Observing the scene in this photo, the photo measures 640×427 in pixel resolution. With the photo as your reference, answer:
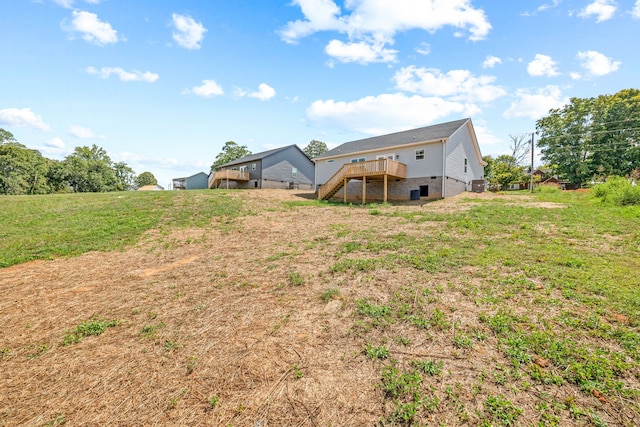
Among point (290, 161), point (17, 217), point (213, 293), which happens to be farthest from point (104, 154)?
point (213, 293)

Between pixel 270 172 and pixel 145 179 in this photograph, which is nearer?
pixel 270 172

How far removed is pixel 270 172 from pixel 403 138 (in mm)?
15825

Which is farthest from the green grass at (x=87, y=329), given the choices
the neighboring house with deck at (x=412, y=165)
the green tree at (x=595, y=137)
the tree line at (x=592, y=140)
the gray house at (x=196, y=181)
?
the green tree at (x=595, y=137)

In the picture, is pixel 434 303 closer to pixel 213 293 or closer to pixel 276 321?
pixel 276 321

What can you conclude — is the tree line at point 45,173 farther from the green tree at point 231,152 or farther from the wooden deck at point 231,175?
the wooden deck at point 231,175

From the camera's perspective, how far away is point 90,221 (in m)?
11.9

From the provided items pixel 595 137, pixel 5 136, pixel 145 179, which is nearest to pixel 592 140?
pixel 595 137

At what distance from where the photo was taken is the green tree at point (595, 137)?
29.8m

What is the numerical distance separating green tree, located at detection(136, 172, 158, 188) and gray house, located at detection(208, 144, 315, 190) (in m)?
61.7

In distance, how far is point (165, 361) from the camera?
11.8 ft

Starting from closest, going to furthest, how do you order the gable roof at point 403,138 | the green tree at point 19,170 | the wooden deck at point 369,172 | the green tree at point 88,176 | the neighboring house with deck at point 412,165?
the wooden deck at point 369,172 < the neighboring house with deck at point 412,165 < the gable roof at point 403,138 < the green tree at point 19,170 < the green tree at point 88,176

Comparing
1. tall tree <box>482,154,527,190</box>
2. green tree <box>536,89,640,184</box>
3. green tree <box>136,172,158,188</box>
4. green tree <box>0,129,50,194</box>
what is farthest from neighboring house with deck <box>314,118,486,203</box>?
green tree <box>136,172,158,188</box>

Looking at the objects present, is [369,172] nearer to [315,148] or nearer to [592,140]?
[592,140]

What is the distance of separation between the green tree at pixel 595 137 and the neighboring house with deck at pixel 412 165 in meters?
18.7
